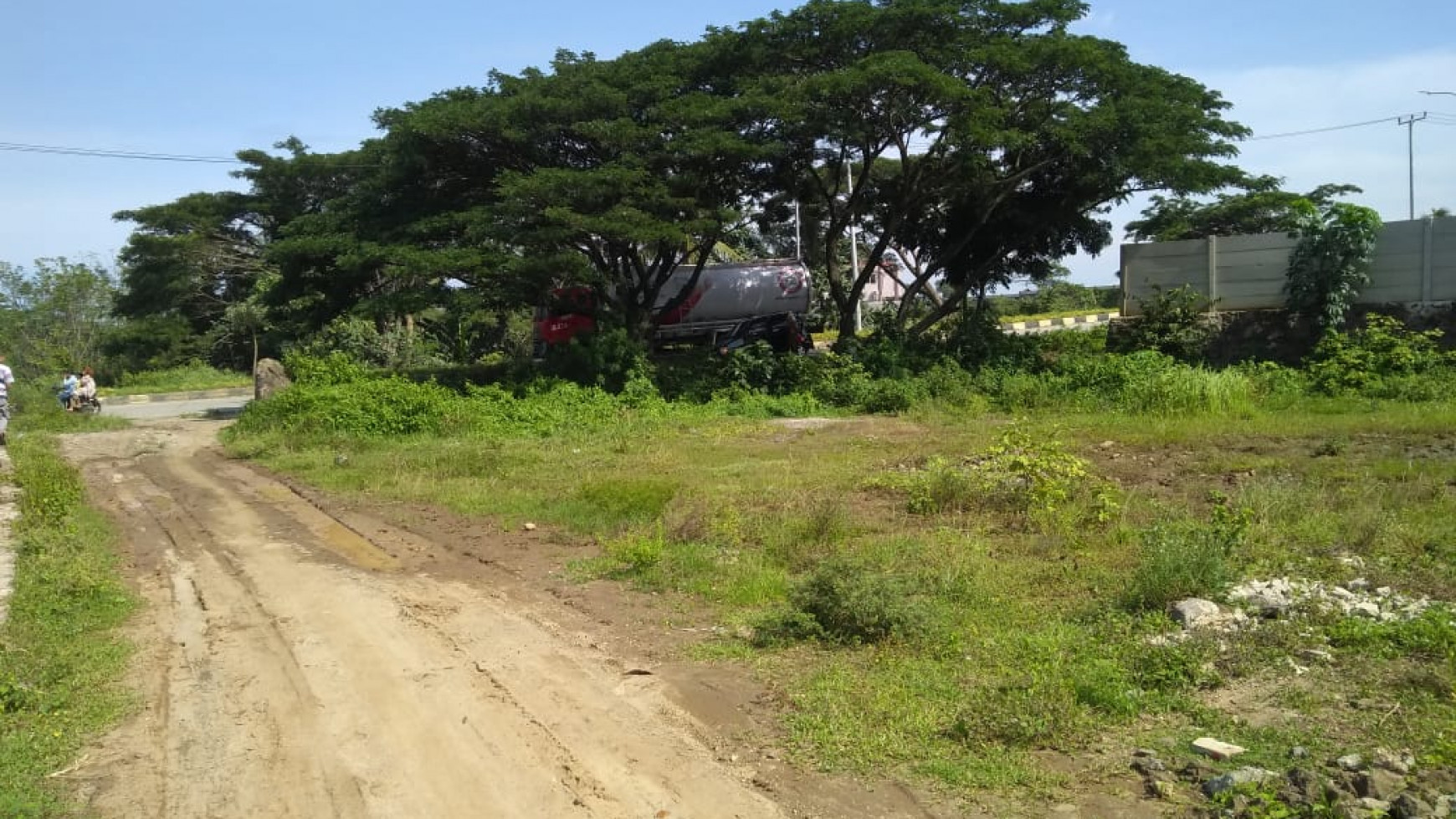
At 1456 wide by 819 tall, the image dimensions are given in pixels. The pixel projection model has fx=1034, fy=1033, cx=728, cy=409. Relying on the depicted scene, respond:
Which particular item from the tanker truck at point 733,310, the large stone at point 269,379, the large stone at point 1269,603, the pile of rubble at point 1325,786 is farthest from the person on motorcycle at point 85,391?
the pile of rubble at point 1325,786

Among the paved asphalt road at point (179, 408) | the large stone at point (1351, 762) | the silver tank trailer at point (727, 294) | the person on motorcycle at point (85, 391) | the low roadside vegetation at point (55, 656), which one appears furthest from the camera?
the silver tank trailer at point (727, 294)

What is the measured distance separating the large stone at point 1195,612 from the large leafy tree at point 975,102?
15.0 m

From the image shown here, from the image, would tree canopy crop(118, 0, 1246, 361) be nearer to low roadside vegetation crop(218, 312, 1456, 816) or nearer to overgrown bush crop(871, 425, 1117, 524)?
low roadside vegetation crop(218, 312, 1456, 816)

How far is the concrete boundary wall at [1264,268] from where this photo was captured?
19625mm

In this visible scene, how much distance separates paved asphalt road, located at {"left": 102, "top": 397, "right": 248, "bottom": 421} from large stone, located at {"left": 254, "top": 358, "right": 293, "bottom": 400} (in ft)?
9.36

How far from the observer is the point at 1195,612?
611 centimetres

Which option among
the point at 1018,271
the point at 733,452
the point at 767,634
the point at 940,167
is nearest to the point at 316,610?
the point at 767,634

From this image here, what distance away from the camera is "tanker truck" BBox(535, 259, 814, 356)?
88.6ft

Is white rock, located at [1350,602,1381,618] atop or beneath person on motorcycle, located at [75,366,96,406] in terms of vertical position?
beneath

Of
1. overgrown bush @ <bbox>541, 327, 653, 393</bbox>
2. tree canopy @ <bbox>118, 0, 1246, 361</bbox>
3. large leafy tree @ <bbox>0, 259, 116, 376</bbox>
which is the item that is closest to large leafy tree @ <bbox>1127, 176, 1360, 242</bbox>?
tree canopy @ <bbox>118, 0, 1246, 361</bbox>

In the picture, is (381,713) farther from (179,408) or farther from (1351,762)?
(179,408)

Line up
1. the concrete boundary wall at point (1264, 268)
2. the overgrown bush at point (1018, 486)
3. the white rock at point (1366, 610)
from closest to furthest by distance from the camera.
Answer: the white rock at point (1366, 610)
the overgrown bush at point (1018, 486)
the concrete boundary wall at point (1264, 268)

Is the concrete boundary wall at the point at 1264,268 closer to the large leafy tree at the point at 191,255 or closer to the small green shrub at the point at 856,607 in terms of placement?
the small green shrub at the point at 856,607

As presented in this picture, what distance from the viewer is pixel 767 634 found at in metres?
6.33
